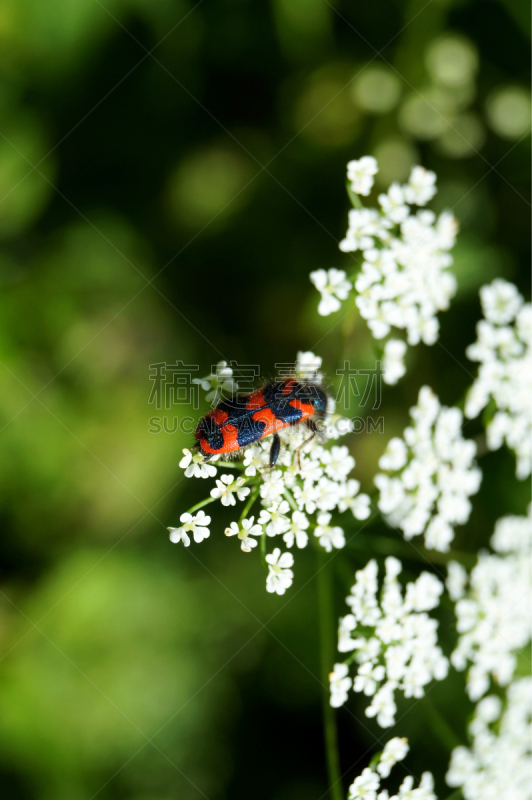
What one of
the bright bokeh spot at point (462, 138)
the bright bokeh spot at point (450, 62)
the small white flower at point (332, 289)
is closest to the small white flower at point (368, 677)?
the small white flower at point (332, 289)

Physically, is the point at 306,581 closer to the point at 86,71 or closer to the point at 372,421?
the point at 372,421

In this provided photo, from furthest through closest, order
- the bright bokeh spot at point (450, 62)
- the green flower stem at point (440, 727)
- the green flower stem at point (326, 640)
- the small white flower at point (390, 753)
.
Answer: the bright bokeh spot at point (450, 62) → the green flower stem at point (440, 727) → the green flower stem at point (326, 640) → the small white flower at point (390, 753)

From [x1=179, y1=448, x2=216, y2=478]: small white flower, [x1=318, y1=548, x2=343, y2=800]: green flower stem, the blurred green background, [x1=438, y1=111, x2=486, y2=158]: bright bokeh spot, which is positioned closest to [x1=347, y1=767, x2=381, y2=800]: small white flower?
[x1=318, y1=548, x2=343, y2=800]: green flower stem

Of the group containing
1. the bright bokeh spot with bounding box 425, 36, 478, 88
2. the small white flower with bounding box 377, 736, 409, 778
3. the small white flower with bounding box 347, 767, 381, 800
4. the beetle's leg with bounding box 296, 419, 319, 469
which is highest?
the bright bokeh spot with bounding box 425, 36, 478, 88

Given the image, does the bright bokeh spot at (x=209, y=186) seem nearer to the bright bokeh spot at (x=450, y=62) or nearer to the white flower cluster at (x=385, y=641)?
the bright bokeh spot at (x=450, y=62)

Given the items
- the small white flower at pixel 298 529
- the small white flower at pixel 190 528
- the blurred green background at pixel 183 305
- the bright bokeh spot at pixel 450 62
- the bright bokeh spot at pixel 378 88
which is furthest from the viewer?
the bright bokeh spot at pixel 378 88

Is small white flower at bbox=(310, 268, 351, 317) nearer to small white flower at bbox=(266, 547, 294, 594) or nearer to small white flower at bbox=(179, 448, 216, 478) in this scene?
small white flower at bbox=(179, 448, 216, 478)

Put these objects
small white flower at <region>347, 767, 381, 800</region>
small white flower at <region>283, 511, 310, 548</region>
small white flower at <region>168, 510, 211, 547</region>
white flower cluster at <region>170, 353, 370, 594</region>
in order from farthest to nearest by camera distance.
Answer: small white flower at <region>347, 767, 381, 800</region>
small white flower at <region>283, 511, 310, 548</region>
white flower cluster at <region>170, 353, 370, 594</region>
small white flower at <region>168, 510, 211, 547</region>
